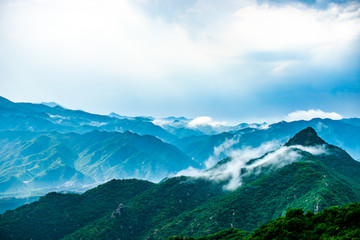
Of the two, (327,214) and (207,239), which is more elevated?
(327,214)

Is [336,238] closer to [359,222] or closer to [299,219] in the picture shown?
[359,222]

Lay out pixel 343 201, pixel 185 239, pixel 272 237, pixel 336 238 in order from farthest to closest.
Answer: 1. pixel 343 201
2. pixel 185 239
3. pixel 272 237
4. pixel 336 238

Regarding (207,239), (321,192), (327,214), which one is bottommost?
(207,239)

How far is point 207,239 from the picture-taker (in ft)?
504

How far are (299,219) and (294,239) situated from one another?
895 centimetres

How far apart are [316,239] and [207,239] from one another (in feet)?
255

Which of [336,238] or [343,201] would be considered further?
[343,201]

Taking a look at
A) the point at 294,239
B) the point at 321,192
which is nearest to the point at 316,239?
the point at 294,239

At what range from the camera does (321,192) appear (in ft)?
645

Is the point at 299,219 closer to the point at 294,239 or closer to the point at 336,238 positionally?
the point at 294,239

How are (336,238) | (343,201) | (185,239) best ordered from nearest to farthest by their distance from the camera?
(336,238), (185,239), (343,201)

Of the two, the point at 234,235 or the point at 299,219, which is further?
the point at 234,235

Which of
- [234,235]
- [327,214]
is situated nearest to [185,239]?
[234,235]

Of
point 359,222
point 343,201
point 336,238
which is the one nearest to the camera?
point 336,238
